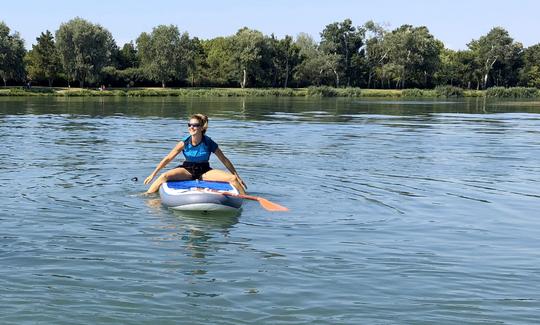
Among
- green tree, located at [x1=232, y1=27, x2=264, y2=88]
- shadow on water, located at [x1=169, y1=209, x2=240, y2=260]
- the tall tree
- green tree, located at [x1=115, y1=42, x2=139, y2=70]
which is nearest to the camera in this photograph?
shadow on water, located at [x1=169, y1=209, x2=240, y2=260]

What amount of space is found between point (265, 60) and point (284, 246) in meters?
96.7

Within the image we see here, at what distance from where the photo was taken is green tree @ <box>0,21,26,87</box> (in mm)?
80875

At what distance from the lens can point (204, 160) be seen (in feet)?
40.6

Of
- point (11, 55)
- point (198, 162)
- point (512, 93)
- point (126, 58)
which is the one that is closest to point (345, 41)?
point (512, 93)

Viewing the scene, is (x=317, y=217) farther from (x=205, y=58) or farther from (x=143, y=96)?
(x=205, y=58)

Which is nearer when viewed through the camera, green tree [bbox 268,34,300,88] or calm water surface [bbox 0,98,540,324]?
calm water surface [bbox 0,98,540,324]

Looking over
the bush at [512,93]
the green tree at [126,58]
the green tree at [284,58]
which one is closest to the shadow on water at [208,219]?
the bush at [512,93]

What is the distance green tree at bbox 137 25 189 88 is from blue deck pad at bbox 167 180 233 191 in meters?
86.2

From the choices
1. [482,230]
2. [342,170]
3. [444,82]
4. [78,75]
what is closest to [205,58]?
[78,75]

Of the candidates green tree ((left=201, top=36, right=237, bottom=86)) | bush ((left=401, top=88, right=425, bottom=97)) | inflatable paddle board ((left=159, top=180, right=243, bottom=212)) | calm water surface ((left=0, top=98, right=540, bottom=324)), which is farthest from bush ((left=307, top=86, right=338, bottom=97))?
inflatable paddle board ((left=159, top=180, right=243, bottom=212))

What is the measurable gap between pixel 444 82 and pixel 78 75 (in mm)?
64916

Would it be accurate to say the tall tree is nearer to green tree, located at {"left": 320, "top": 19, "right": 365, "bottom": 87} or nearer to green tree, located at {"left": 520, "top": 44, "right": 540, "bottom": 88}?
green tree, located at {"left": 320, "top": 19, "right": 365, "bottom": 87}

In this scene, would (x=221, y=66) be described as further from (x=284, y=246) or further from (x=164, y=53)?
(x=284, y=246)

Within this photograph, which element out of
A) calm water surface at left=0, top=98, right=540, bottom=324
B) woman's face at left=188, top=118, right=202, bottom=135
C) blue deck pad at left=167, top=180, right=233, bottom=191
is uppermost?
woman's face at left=188, top=118, right=202, bottom=135
